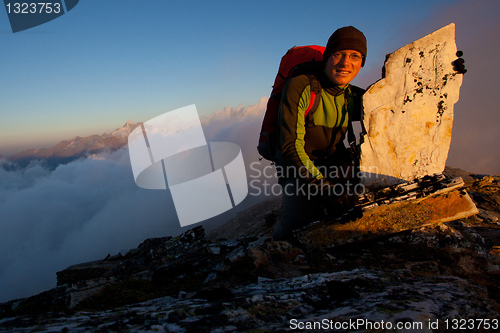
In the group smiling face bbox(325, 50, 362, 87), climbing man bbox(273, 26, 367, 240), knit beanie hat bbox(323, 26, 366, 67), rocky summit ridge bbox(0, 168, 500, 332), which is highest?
knit beanie hat bbox(323, 26, 366, 67)

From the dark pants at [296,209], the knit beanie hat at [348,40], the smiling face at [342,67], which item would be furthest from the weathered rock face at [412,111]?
the dark pants at [296,209]

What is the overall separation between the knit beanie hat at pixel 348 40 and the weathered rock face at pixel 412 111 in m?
0.82

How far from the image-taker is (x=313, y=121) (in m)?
4.49

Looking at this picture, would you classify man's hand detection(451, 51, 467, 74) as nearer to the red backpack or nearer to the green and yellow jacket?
the green and yellow jacket

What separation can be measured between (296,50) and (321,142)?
182cm

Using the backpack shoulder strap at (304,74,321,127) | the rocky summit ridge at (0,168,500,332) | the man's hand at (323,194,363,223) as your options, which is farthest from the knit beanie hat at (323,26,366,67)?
the rocky summit ridge at (0,168,500,332)

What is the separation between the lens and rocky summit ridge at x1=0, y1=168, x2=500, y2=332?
1646mm

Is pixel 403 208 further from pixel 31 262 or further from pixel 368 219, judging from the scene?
pixel 31 262

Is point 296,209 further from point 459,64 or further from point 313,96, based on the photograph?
point 459,64

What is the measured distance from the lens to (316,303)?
2049mm

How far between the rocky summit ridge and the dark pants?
71 centimetres

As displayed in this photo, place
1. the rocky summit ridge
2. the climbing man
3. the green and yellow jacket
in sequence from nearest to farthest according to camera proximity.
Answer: the rocky summit ridge → the climbing man → the green and yellow jacket

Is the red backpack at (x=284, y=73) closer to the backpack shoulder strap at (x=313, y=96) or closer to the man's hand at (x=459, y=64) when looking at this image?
the backpack shoulder strap at (x=313, y=96)

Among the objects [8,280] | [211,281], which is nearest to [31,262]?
[8,280]
